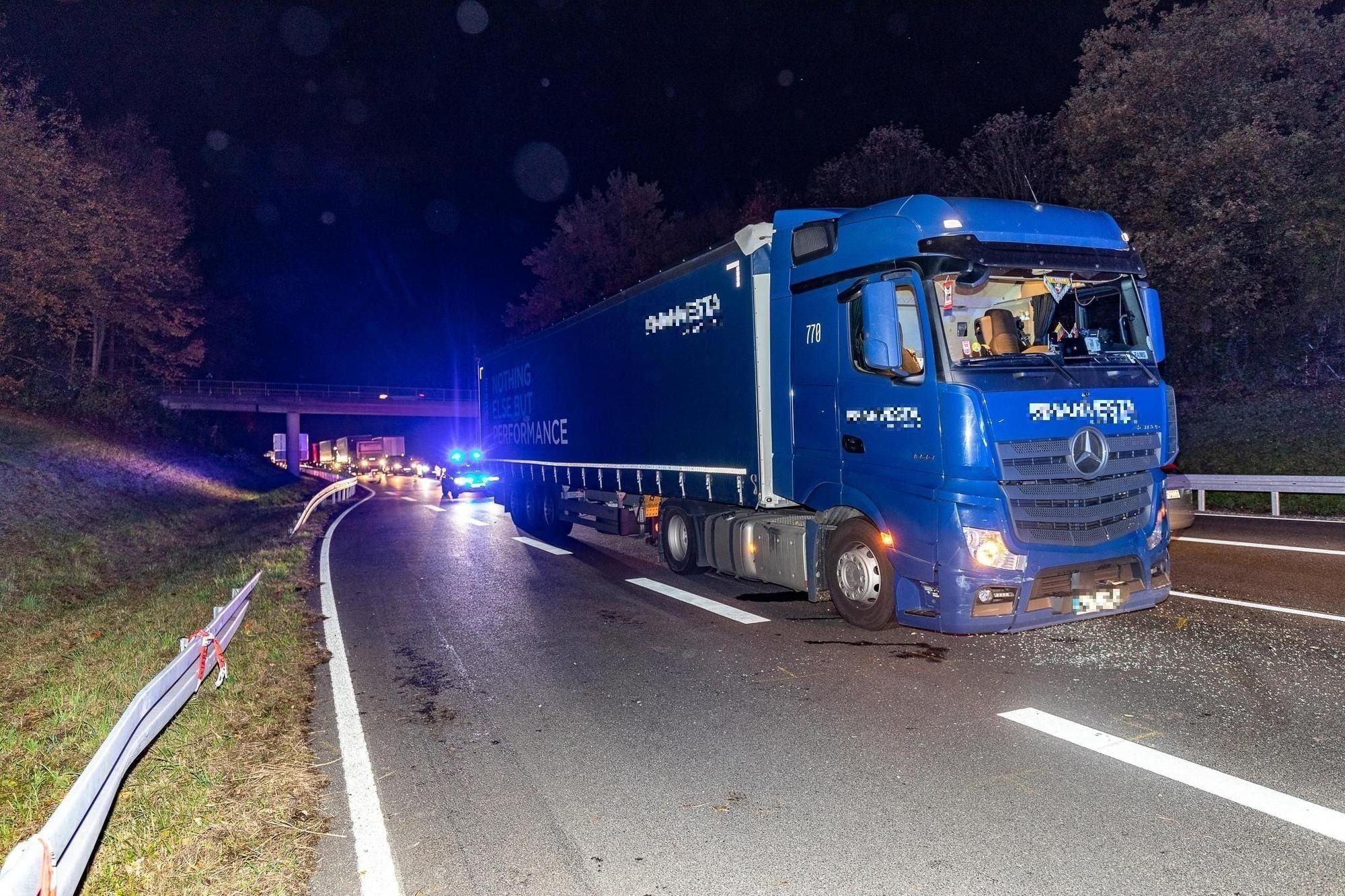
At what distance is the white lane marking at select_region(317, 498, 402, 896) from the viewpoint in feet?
12.0

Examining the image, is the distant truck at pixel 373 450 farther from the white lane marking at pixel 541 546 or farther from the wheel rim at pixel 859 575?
the wheel rim at pixel 859 575

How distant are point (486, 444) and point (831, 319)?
14042 mm

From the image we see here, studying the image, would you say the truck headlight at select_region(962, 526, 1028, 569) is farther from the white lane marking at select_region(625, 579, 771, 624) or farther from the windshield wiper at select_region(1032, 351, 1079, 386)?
the white lane marking at select_region(625, 579, 771, 624)

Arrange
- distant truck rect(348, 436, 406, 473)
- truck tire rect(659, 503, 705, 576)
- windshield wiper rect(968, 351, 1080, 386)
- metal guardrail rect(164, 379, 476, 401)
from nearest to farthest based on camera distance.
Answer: windshield wiper rect(968, 351, 1080, 386) < truck tire rect(659, 503, 705, 576) < metal guardrail rect(164, 379, 476, 401) < distant truck rect(348, 436, 406, 473)

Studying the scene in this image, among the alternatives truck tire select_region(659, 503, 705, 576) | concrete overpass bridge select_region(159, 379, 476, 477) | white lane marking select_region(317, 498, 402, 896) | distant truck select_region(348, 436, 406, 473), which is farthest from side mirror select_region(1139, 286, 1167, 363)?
distant truck select_region(348, 436, 406, 473)

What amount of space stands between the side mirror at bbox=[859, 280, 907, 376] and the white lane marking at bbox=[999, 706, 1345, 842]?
2.61 meters

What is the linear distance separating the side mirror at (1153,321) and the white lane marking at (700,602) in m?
4.09

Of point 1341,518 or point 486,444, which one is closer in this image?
point 1341,518

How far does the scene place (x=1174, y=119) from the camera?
19156 millimetres

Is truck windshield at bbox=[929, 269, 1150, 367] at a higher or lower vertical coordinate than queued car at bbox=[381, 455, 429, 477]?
higher

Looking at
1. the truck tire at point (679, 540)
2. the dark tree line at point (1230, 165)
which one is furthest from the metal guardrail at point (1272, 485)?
the truck tire at point (679, 540)

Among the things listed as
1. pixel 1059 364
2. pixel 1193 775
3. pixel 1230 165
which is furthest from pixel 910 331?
pixel 1230 165

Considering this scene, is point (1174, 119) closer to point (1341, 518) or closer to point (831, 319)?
point (1341, 518)

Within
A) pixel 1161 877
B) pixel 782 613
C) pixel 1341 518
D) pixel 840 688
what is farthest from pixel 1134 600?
pixel 1341 518
